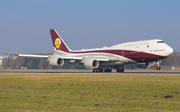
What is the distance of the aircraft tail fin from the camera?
232 ft

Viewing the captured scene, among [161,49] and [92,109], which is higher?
[161,49]

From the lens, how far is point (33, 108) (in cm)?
1022

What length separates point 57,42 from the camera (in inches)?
2810

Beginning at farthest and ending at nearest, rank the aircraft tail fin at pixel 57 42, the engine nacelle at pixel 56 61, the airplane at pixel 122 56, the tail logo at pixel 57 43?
1. the tail logo at pixel 57 43
2. the aircraft tail fin at pixel 57 42
3. the engine nacelle at pixel 56 61
4. the airplane at pixel 122 56

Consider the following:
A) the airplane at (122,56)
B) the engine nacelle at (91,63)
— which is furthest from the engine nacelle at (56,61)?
the engine nacelle at (91,63)

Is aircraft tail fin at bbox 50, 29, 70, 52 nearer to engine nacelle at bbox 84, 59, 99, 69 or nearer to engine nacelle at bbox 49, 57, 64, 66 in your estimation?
engine nacelle at bbox 49, 57, 64, 66

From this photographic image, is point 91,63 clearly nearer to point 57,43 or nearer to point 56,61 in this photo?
point 56,61

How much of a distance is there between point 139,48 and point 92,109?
42.8 metres

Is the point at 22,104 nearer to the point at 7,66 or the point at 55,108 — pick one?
the point at 55,108

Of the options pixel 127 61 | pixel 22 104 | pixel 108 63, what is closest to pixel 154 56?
pixel 127 61

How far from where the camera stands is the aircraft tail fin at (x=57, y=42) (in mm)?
70562

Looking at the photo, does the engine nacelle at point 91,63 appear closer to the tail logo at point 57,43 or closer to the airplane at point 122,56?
the airplane at point 122,56

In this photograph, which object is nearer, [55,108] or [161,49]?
[55,108]

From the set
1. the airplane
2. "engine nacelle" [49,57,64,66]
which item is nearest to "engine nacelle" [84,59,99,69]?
the airplane
